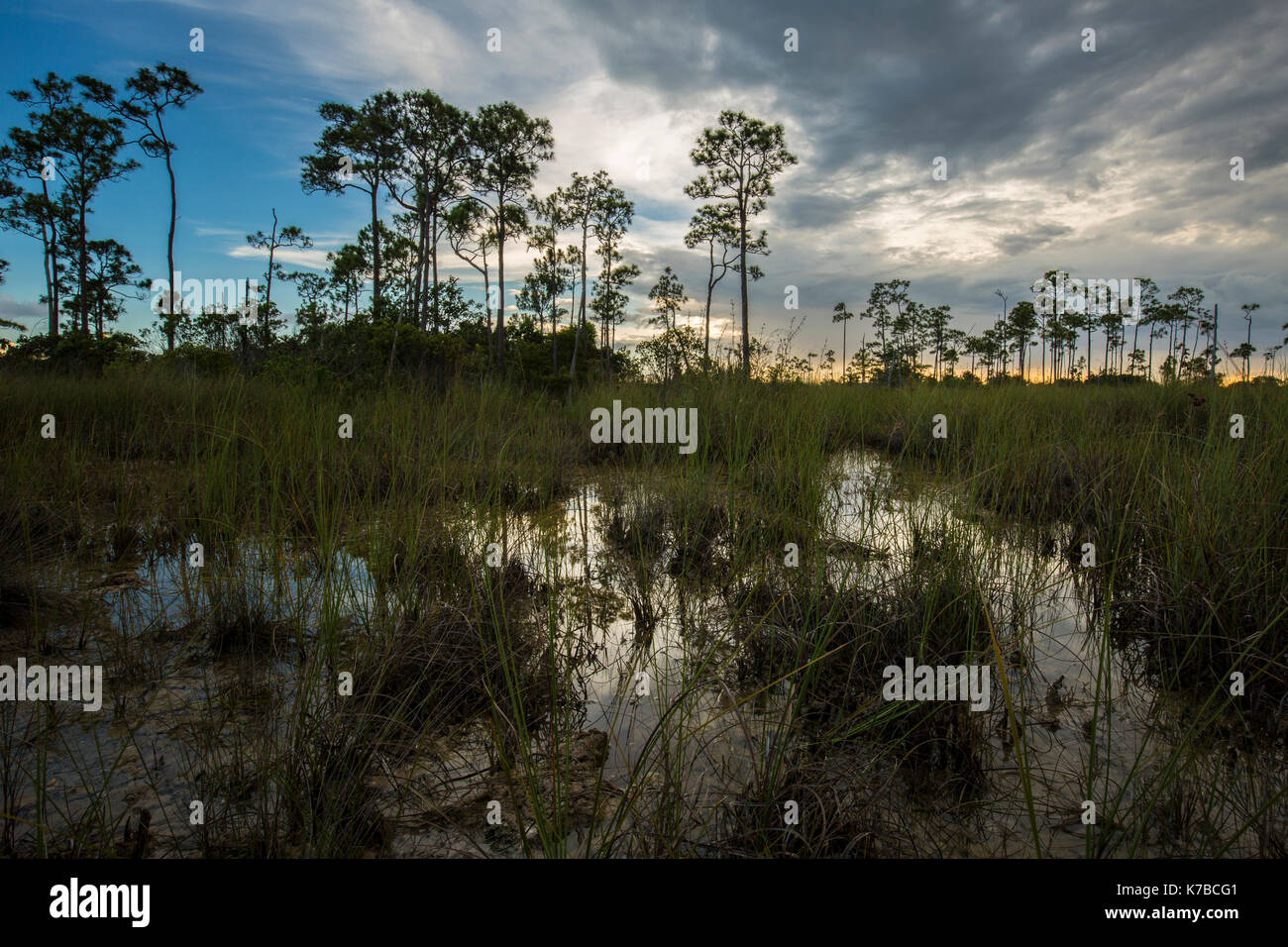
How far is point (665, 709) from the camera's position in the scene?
1843mm

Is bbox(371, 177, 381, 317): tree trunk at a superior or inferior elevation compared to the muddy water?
superior

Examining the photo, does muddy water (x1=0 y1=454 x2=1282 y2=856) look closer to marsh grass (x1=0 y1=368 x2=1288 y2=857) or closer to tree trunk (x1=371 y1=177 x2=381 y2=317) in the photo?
marsh grass (x1=0 y1=368 x2=1288 y2=857)

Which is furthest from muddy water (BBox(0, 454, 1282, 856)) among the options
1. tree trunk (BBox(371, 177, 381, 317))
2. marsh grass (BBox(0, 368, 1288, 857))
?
tree trunk (BBox(371, 177, 381, 317))

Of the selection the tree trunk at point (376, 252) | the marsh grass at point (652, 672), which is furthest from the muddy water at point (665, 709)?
the tree trunk at point (376, 252)

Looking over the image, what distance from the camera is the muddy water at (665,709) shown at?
1.36m

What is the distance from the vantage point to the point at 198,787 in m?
1.36

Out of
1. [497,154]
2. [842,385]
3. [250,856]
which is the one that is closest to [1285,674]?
[250,856]

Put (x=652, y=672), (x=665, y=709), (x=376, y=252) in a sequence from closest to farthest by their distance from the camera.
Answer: (x=665, y=709)
(x=652, y=672)
(x=376, y=252)

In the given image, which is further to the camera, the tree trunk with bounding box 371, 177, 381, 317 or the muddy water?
the tree trunk with bounding box 371, 177, 381, 317

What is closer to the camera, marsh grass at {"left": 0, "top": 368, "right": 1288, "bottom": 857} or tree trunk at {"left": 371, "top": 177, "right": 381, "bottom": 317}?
marsh grass at {"left": 0, "top": 368, "right": 1288, "bottom": 857}

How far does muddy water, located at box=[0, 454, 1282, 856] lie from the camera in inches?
53.7

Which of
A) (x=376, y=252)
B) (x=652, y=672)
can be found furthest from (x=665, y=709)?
(x=376, y=252)

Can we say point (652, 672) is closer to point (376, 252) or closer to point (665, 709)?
point (665, 709)
